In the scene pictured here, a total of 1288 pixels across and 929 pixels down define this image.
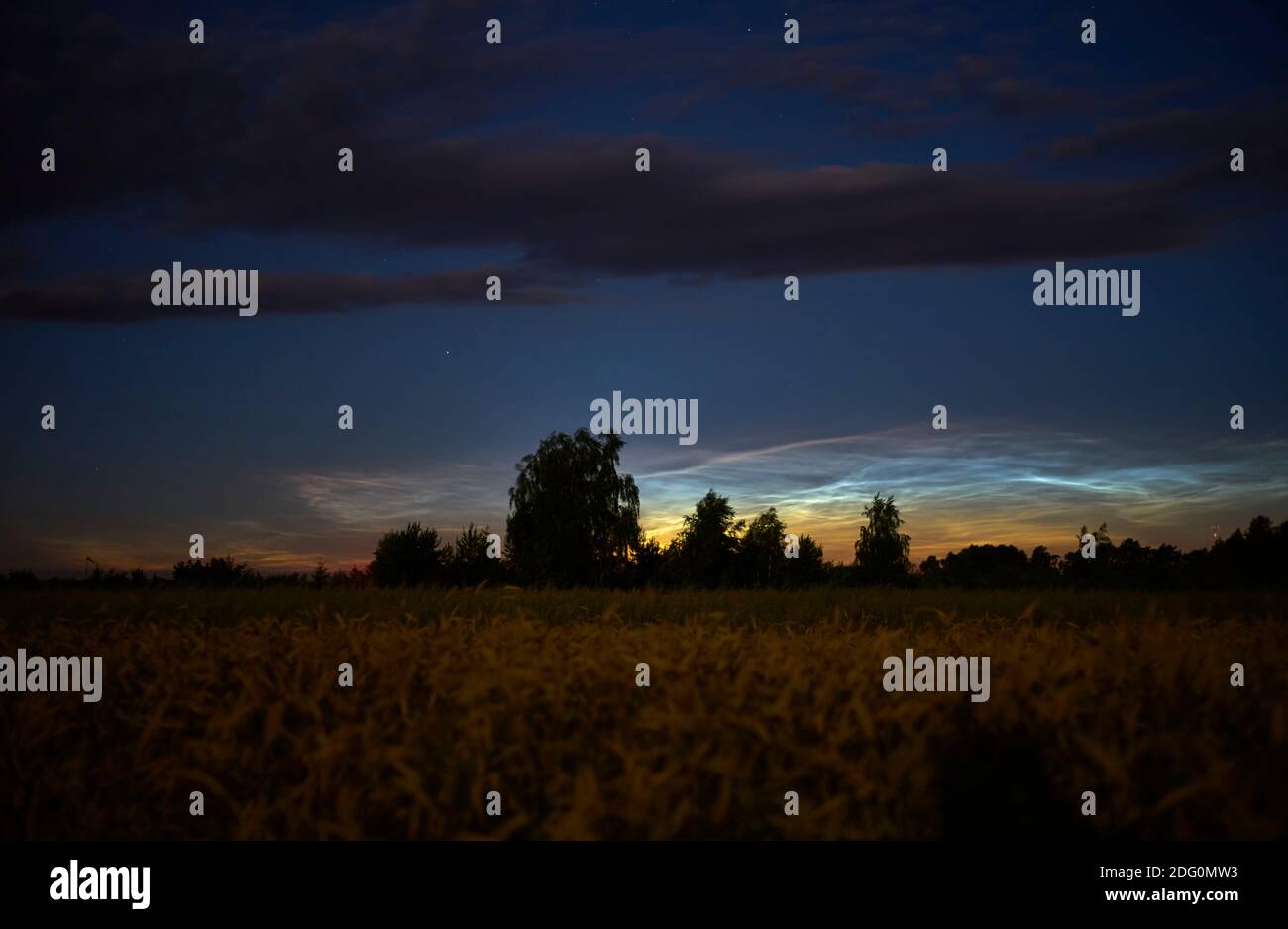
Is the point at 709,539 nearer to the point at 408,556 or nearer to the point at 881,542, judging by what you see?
the point at 408,556

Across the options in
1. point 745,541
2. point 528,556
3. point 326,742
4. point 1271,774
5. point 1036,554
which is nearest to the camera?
point 1271,774

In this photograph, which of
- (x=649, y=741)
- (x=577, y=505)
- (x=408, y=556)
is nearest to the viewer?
(x=649, y=741)

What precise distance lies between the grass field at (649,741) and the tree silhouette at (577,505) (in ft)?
153

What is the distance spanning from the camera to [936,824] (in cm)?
409

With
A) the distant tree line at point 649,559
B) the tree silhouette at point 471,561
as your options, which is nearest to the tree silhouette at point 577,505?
the distant tree line at point 649,559

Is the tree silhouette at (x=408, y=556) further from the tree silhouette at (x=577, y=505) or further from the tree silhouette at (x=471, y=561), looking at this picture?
the tree silhouette at (x=577, y=505)

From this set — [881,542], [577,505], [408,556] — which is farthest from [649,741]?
[881,542]

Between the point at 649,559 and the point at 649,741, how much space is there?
38.9 meters

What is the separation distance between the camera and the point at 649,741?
471cm

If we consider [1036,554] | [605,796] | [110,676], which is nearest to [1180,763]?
[605,796]
